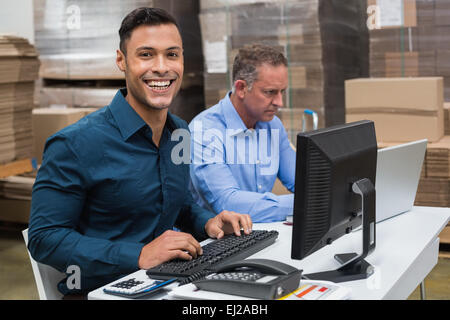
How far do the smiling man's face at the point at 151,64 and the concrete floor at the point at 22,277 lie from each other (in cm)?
201

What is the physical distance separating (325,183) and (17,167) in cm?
334

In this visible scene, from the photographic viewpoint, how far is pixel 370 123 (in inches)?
74.8

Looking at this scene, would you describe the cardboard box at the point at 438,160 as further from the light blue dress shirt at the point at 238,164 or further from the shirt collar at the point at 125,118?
the shirt collar at the point at 125,118

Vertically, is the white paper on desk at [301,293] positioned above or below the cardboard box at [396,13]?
below

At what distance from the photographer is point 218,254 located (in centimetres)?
188

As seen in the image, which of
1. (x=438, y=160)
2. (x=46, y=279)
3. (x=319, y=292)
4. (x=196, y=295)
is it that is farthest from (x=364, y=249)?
(x=438, y=160)

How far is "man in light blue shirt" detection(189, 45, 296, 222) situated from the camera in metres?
2.81

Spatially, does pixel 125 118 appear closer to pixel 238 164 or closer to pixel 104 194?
pixel 104 194

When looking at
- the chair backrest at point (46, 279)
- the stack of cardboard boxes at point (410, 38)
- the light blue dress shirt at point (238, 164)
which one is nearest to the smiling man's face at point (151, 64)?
the chair backrest at point (46, 279)

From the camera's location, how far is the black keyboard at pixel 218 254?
1719mm

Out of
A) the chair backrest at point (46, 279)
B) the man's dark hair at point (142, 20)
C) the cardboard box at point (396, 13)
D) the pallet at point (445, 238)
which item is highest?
the cardboard box at point (396, 13)

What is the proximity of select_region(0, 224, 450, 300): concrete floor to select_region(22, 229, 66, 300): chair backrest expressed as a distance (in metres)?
1.92

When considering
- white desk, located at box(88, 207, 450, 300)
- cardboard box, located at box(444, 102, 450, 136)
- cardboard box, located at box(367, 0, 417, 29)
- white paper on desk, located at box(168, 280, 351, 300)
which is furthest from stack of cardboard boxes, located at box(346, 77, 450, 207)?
white paper on desk, located at box(168, 280, 351, 300)
